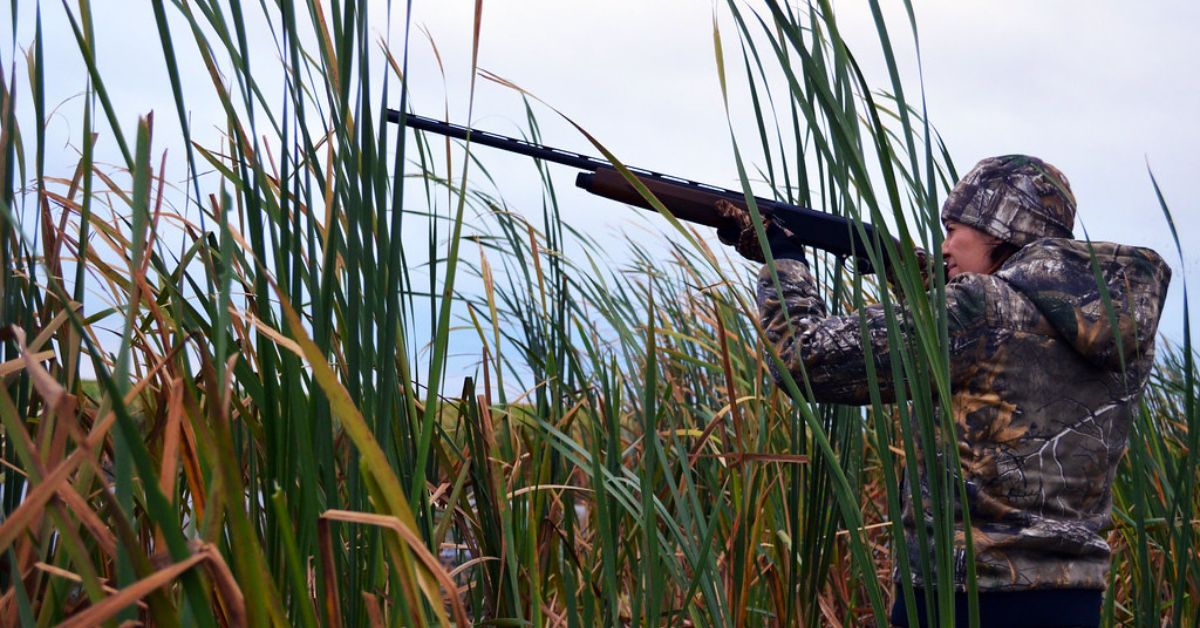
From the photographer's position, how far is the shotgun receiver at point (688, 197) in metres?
2.37

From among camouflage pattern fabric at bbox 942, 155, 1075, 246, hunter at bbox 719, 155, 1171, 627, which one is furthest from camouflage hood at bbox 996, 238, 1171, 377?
camouflage pattern fabric at bbox 942, 155, 1075, 246

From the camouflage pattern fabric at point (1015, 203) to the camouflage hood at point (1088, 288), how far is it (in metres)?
0.11

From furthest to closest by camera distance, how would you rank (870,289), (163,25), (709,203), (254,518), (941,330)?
1. (870,289)
2. (709,203)
3. (254,518)
4. (941,330)
5. (163,25)

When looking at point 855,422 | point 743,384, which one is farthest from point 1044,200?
point 743,384

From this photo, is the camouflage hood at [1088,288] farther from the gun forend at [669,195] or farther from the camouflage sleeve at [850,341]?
the gun forend at [669,195]

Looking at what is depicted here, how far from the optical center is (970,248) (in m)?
2.40

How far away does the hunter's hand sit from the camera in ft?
8.13

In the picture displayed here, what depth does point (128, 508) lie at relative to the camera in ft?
2.46

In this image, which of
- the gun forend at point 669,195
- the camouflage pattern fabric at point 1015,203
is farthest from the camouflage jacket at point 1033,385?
the gun forend at point 669,195

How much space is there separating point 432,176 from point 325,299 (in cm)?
97

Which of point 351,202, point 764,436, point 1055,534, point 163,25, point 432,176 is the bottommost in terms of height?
point 1055,534

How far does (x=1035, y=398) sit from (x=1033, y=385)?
0.08 ft

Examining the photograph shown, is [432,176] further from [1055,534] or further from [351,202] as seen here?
[1055,534]

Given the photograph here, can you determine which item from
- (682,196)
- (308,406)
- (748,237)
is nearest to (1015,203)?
(748,237)
